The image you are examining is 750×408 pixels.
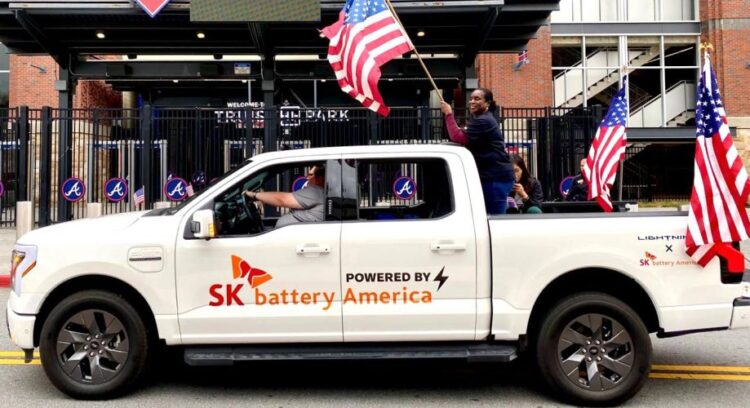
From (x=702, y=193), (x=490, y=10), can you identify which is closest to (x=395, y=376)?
(x=702, y=193)

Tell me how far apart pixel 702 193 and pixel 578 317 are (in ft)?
4.41

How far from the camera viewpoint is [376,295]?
439 centimetres

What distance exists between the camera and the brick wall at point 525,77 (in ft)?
75.7

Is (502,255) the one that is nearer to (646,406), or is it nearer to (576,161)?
(646,406)

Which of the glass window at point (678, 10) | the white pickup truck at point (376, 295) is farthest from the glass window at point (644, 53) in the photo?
the white pickup truck at point (376, 295)

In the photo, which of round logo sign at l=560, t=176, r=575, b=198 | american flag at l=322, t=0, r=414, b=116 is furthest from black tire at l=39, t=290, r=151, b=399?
round logo sign at l=560, t=176, r=575, b=198

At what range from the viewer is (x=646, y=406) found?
176 inches

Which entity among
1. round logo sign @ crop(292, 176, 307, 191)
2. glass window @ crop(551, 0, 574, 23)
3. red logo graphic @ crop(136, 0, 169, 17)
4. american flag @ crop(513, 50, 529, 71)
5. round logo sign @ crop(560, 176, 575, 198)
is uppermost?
glass window @ crop(551, 0, 574, 23)

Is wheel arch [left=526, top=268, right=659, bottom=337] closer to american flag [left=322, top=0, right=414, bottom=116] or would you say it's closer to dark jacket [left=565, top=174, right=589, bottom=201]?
american flag [left=322, top=0, right=414, bottom=116]

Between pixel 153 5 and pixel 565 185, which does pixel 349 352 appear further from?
pixel 153 5

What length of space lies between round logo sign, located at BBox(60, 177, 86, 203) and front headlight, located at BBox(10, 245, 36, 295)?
8.83 m

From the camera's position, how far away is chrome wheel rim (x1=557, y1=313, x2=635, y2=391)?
14.4 feet

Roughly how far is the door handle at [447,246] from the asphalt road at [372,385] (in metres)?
0.98

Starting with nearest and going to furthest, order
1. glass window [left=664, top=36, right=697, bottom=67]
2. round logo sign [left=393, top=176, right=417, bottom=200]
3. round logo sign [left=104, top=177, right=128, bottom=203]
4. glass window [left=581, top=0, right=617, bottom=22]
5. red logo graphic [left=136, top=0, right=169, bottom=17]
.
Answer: round logo sign [left=393, top=176, right=417, bottom=200] < red logo graphic [left=136, top=0, right=169, bottom=17] < round logo sign [left=104, top=177, right=128, bottom=203] < glass window [left=581, top=0, right=617, bottom=22] < glass window [left=664, top=36, right=697, bottom=67]
